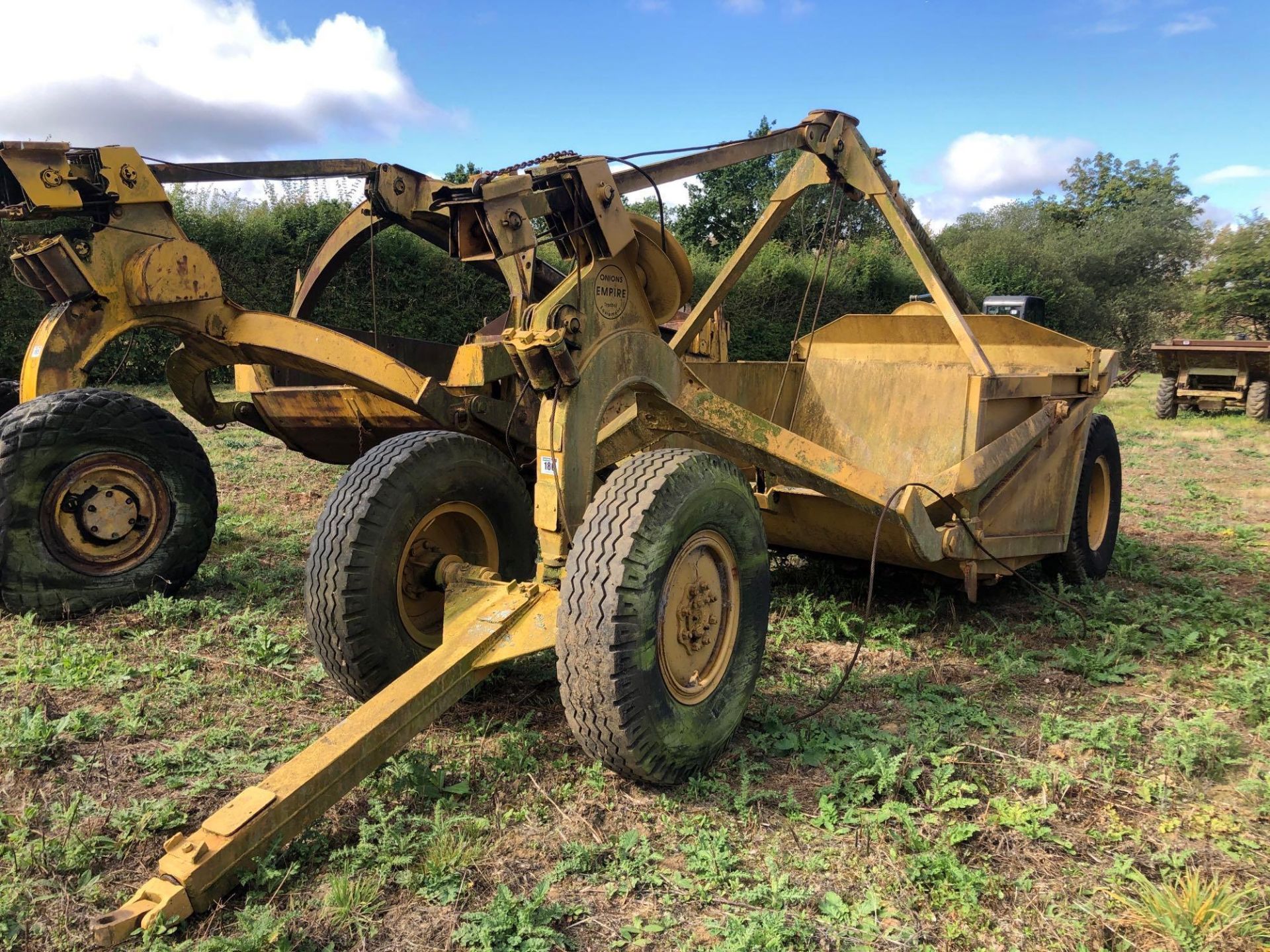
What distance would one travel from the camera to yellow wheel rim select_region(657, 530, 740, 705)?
304cm

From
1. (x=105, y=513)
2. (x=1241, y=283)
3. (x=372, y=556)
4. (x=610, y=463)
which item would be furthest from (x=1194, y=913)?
(x=1241, y=283)

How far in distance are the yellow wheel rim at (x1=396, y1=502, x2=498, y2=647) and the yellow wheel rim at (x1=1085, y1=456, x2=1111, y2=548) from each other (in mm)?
4289

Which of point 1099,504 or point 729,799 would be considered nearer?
point 729,799

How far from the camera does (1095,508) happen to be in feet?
20.3

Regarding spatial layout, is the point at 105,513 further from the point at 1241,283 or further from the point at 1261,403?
the point at 1241,283

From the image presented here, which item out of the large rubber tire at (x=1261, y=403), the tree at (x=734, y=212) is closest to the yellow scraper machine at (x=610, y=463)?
the large rubber tire at (x=1261, y=403)

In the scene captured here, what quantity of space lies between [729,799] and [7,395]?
19.8 feet

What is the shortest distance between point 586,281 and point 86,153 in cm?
359

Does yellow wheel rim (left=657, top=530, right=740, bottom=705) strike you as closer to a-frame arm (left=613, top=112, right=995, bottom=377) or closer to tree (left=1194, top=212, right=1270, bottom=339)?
a-frame arm (left=613, top=112, right=995, bottom=377)

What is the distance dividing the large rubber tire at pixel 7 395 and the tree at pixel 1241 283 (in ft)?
98.4

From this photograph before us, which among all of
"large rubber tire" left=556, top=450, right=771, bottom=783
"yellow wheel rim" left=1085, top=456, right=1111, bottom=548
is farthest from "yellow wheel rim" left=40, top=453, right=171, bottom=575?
"yellow wheel rim" left=1085, top=456, right=1111, bottom=548

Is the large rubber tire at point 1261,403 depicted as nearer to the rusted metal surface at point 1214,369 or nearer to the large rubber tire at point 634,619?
the rusted metal surface at point 1214,369

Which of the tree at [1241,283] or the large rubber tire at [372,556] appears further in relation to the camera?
the tree at [1241,283]

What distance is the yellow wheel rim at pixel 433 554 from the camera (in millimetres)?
3697
